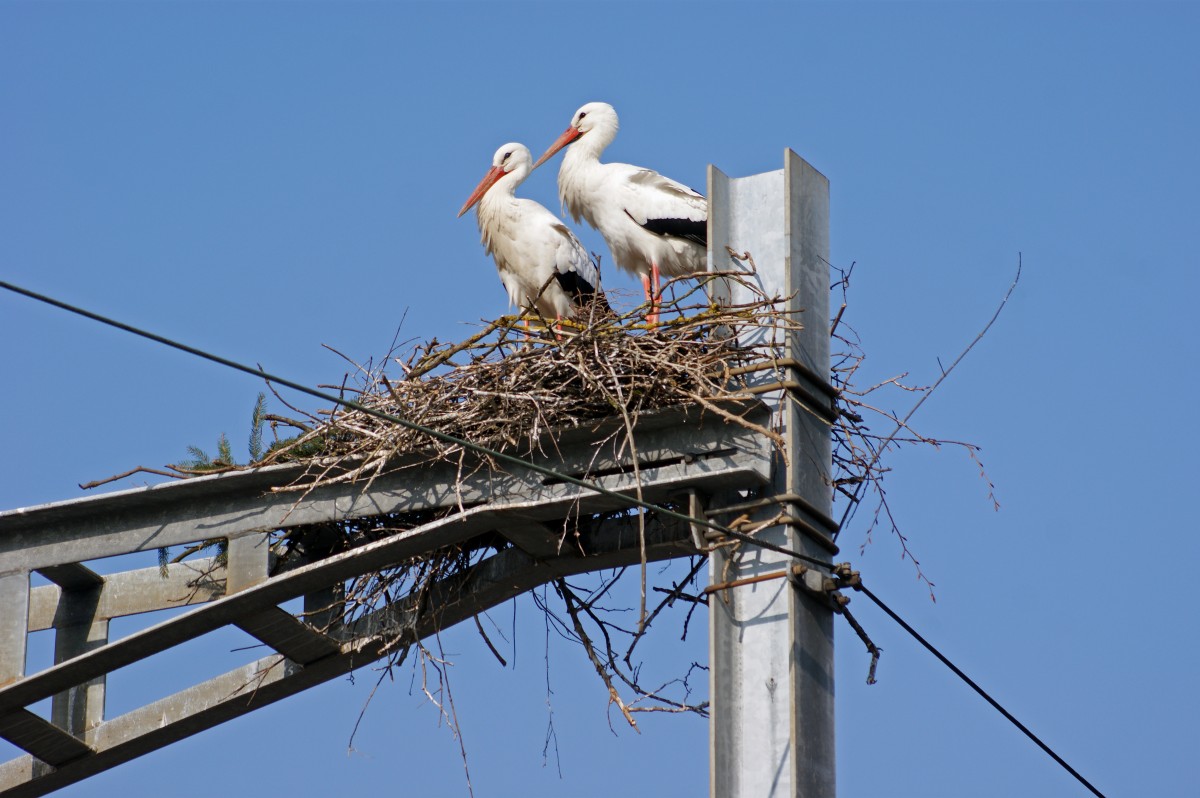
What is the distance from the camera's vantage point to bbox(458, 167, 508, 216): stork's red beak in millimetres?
11484

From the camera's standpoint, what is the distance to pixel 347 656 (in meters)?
7.58

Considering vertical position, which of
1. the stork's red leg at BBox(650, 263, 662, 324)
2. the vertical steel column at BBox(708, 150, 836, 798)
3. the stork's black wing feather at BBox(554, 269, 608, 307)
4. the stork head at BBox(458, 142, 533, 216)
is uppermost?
the stork head at BBox(458, 142, 533, 216)

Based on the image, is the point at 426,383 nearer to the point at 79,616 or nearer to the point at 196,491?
the point at 196,491

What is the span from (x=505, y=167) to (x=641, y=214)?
1.50 m

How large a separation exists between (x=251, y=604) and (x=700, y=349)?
1936mm

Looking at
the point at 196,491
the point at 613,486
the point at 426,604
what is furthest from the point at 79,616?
the point at 613,486

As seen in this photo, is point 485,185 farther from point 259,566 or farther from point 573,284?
point 259,566

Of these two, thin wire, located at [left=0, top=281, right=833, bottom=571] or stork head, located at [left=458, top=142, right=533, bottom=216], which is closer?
thin wire, located at [left=0, top=281, right=833, bottom=571]

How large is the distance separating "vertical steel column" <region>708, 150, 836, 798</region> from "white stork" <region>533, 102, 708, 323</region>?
10.6ft

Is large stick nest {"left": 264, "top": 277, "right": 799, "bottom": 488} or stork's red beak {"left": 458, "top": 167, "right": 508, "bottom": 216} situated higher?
stork's red beak {"left": 458, "top": 167, "right": 508, "bottom": 216}

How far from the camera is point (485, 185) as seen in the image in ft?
37.8

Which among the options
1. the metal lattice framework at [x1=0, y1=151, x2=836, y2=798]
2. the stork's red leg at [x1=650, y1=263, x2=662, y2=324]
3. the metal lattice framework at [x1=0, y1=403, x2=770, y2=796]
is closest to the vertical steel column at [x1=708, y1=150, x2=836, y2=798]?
the metal lattice framework at [x1=0, y1=151, x2=836, y2=798]

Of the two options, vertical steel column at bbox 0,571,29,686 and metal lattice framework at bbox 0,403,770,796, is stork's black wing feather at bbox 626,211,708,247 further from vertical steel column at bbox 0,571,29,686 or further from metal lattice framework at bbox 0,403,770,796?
vertical steel column at bbox 0,571,29,686

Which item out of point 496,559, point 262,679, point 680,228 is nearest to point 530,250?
point 680,228
